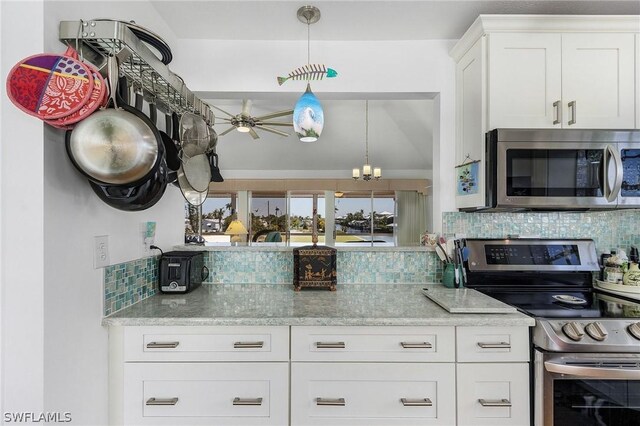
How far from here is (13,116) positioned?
954 mm

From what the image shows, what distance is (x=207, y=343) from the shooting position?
3.99 ft

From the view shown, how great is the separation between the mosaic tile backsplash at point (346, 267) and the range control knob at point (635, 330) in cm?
78

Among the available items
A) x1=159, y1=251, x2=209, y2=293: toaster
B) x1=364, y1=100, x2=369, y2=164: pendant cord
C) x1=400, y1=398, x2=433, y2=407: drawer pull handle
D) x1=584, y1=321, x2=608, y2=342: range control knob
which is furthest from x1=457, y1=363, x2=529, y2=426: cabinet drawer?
x1=364, y1=100, x2=369, y2=164: pendant cord

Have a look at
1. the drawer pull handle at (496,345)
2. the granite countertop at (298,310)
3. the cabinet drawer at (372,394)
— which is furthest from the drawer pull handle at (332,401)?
the drawer pull handle at (496,345)

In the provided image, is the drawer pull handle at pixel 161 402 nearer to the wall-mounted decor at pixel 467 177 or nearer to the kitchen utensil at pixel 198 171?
the kitchen utensil at pixel 198 171

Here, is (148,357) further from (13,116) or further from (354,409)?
(13,116)

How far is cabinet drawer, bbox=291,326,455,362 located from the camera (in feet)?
→ 3.98

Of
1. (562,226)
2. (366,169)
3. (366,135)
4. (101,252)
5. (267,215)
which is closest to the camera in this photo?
(101,252)

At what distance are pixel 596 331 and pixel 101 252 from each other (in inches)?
73.3

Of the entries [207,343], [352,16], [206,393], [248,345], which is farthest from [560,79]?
[206,393]

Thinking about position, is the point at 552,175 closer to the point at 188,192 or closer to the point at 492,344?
the point at 492,344

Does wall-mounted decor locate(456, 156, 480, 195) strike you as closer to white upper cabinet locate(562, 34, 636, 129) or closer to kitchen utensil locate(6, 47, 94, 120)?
white upper cabinet locate(562, 34, 636, 129)

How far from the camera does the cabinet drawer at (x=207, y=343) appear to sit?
1.21 meters

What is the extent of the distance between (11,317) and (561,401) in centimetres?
187
